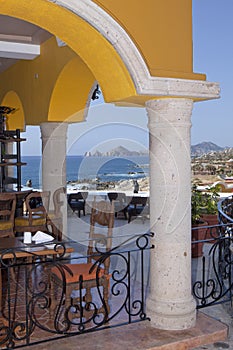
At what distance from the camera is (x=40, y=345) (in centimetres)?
357

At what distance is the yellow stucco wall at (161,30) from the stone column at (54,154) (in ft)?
11.5

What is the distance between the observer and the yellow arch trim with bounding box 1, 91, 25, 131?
32.4 feet

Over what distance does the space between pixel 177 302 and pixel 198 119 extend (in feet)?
93.2

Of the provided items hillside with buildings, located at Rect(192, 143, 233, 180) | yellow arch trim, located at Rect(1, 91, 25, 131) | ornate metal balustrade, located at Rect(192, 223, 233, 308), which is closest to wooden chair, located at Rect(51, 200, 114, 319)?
ornate metal balustrade, located at Rect(192, 223, 233, 308)

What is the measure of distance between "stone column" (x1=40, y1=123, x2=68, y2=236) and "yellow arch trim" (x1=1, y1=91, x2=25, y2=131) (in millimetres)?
2723

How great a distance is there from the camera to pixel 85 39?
144 inches

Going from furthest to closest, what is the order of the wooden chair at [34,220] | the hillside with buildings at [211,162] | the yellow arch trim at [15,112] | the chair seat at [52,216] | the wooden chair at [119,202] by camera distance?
the hillside with buildings at [211,162]
the wooden chair at [119,202]
the yellow arch trim at [15,112]
the chair seat at [52,216]
the wooden chair at [34,220]

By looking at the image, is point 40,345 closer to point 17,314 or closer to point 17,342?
point 17,342

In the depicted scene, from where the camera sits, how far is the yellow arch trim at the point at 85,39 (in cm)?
338

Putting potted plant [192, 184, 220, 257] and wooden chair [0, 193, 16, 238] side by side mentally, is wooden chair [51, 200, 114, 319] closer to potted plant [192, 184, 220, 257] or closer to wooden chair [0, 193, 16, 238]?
wooden chair [0, 193, 16, 238]

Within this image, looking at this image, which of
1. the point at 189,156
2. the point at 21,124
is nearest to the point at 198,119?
the point at 21,124

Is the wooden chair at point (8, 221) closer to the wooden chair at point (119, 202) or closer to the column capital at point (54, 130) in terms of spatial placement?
the column capital at point (54, 130)

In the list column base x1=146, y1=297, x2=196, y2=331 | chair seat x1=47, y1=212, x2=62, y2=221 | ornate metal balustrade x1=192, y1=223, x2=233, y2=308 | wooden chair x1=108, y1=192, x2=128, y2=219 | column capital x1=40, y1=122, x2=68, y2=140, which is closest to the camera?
column base x1=146, y1=297, x2=196, y2=331

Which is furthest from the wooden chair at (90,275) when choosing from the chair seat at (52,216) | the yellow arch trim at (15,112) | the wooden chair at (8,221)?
the yellow arch trim at (15,112)
